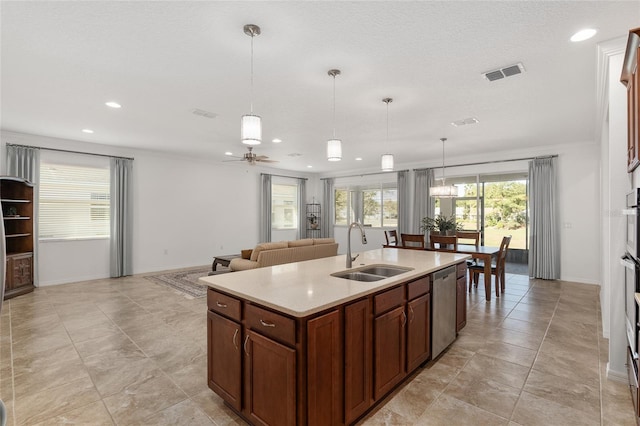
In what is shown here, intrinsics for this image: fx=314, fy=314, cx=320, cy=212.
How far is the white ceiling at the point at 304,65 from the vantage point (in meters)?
2.23

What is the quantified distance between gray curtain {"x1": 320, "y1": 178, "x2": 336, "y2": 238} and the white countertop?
735 cm

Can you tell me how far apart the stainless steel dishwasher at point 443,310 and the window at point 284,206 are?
7.17 metres

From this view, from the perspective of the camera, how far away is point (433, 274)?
2.79 m

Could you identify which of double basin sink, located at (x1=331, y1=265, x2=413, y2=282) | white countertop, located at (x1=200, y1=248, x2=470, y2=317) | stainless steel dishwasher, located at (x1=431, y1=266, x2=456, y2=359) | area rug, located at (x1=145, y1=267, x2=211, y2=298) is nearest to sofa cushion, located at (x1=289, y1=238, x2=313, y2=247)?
area rug, located at (x1=145, y1=267, x2=211, y2=298)

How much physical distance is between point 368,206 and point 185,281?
572cm

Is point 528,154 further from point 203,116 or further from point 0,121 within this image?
point 0,121

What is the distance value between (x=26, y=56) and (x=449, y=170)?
25.2 ft

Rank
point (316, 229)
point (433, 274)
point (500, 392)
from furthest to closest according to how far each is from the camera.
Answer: point (316, 229)
point (433, 274)
point (500, 392)

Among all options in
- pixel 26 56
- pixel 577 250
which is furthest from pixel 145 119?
pixel 577 250

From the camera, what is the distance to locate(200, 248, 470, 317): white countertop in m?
1.77

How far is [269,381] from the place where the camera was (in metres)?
1.80

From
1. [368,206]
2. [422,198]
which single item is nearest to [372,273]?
[422,198]

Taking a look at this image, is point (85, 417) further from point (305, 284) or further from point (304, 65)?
point (304, 65)

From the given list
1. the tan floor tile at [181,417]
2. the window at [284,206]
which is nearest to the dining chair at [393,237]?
the window at [284,206]
